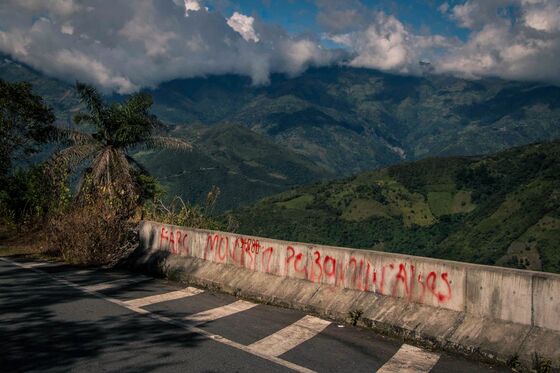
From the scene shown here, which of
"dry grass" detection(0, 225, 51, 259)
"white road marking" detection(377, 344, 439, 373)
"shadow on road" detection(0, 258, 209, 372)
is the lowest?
"shadow on road" detection(0, 258, 209, 372)

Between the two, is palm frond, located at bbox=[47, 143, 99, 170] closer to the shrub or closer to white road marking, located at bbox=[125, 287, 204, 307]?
the shrub

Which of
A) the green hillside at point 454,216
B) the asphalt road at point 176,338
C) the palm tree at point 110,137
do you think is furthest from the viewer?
the green hillside at point 454,216

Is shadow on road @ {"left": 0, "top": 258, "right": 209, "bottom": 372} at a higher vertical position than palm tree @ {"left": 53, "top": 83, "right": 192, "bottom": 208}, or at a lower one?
lower

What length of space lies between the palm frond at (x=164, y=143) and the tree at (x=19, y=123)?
4349 millimetres

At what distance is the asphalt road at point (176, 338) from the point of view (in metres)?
5.01

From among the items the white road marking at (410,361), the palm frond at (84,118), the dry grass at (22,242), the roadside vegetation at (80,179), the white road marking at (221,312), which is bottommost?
the white road marking at (410,361)

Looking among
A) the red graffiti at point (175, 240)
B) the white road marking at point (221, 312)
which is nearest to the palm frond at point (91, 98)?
the red graffiti at point (175, 240)

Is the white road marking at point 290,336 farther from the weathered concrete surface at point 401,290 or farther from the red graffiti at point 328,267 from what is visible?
the red graffiti at point 328,267

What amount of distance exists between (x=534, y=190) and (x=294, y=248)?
155 m

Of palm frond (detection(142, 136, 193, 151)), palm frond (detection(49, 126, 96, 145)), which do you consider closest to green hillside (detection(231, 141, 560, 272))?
palm frond (detection(49, 126, 96, 145))

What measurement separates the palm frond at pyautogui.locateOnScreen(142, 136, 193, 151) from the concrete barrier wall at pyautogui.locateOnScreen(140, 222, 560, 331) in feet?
36.5

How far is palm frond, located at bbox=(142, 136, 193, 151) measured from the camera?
20703 mm

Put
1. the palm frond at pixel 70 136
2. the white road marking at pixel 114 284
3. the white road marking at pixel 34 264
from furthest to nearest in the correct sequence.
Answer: the palm frond at pixel 70 136, the white road marking at pixel 34 264, the white road marking at pixel 114 284

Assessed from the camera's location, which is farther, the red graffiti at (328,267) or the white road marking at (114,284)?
the white road marking at (114,284)
